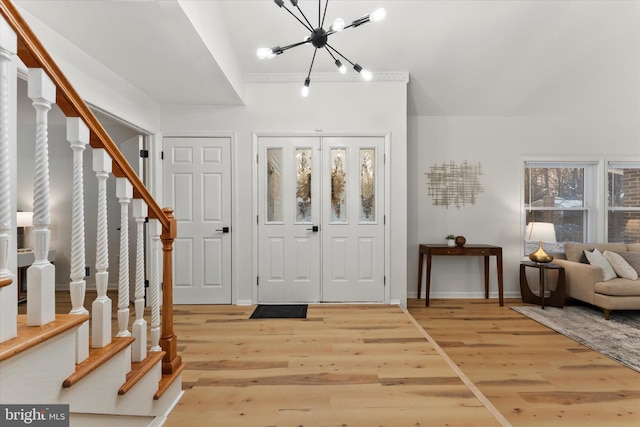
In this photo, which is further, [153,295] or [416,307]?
[416,307]

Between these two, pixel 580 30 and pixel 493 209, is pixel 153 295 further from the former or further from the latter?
pixel 580 30

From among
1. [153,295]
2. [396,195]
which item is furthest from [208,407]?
[396,195]

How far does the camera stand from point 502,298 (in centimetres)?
411

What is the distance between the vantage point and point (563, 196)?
15.3 feet

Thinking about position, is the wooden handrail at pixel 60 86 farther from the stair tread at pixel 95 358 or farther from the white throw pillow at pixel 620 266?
the white throw pillow at pixel 620 266

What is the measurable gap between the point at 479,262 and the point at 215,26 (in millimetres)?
4265

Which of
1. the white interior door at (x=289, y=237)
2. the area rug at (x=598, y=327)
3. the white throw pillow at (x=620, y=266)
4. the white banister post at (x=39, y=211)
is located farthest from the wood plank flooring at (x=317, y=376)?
the white throw pillow at (x=620, y=266)

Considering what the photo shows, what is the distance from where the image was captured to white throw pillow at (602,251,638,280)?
3.71m

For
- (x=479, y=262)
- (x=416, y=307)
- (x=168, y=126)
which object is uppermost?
(x=168, y=126)

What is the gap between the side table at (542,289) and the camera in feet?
13.0

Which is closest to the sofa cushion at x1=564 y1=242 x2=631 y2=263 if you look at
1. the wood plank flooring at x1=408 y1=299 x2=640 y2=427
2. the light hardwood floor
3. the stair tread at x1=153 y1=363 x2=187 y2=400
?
the wood plank flooring at x1=408 y1=299 x2=640 y2=427

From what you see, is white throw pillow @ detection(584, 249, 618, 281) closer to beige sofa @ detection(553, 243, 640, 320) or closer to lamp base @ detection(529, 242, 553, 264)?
beige sofa @ detection(553, 243, 640, 320)

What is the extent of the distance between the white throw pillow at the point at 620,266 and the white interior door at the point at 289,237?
138 inches

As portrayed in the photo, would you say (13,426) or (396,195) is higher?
(396,195)
